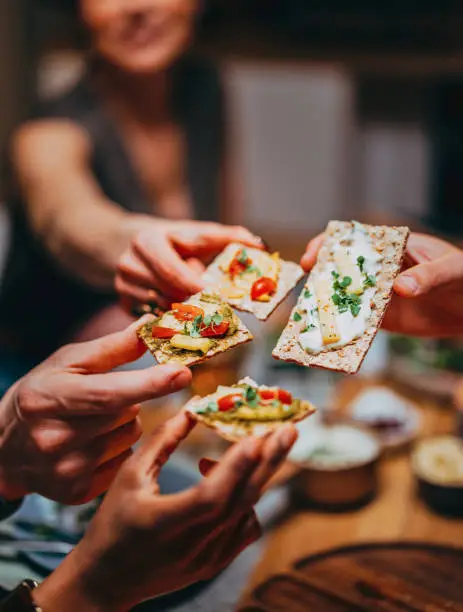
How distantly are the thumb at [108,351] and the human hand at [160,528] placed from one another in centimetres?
17

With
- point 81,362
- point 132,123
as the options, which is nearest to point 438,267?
point 81,362

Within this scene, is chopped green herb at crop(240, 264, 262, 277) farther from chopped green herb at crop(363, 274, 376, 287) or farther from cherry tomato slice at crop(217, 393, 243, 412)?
cherry tomato slice at crop(217, 393, 243, 412)

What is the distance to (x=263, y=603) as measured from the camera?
4.15 ft

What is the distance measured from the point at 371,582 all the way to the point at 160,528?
1.96ft

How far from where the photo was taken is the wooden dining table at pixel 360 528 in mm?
1449

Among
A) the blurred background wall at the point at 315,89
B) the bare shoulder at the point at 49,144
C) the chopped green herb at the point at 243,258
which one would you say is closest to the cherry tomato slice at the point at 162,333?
the chopped green herb at the point at 243,258

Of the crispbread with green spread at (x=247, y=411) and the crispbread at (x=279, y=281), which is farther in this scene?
the crispbread at (x=279, y=281)

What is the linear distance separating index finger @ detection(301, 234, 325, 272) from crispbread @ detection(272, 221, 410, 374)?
0.01 metres

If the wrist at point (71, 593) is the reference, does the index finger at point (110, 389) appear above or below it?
above

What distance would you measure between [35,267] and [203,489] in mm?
1665

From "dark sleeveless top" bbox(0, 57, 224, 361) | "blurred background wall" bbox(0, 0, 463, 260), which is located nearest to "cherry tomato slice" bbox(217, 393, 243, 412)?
"dark sleeveless top" bbox(0, 57, 224, 361)

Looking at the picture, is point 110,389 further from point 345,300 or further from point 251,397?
point 345,300

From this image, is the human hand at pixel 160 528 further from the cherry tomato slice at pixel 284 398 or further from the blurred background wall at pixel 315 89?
the blurred background wall at pixel 315 89

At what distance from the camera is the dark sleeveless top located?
85.0 inches
